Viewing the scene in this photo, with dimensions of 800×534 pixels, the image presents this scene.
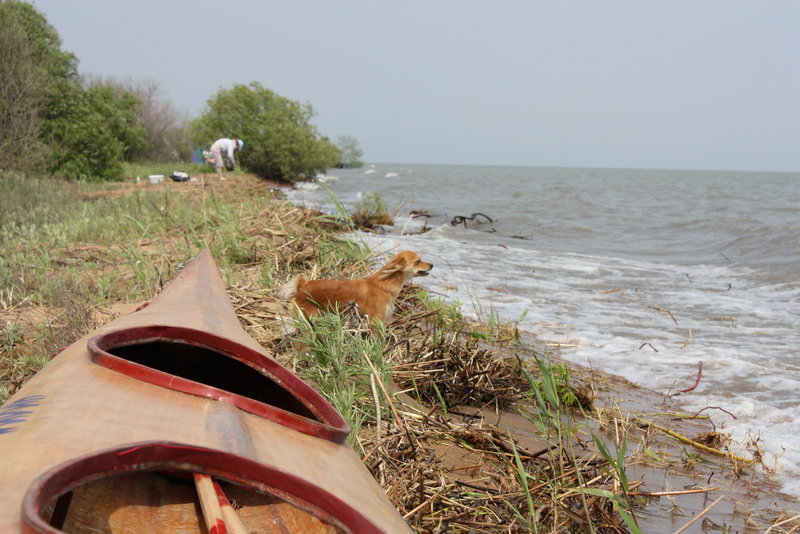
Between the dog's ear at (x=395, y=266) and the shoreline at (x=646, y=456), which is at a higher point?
the dog's ear at (x=395, y=266)

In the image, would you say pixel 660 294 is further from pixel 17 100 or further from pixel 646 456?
pixel 17 100

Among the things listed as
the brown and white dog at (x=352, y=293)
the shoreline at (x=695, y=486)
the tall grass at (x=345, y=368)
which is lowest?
the shoreline at (x=695, y=486)

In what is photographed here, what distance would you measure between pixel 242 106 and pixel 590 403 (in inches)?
1210

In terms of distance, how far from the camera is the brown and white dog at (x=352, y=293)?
5238mm

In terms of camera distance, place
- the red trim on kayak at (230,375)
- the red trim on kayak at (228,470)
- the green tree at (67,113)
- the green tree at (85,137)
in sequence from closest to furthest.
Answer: the red trim on kayak at (228,470) < the red trim on kayak at (230,375) < the green tree at (67,113) < the green tree at (85,137)

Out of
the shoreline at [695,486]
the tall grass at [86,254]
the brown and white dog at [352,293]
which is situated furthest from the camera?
the brown and white dog at [352,293]

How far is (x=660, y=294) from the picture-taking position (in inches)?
397

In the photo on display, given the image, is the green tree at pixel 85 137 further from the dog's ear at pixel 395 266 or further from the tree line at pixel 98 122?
the dog's ear at pixel 395 266

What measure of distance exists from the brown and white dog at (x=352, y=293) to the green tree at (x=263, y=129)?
26499mm

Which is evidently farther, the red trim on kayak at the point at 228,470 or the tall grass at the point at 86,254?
the tall grass at the point at 86,254

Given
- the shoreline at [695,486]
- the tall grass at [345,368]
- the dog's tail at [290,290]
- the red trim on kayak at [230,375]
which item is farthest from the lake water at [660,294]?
the red trim on kayak at [230,375]

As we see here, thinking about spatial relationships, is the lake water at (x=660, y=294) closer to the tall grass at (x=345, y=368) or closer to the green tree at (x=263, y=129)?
the tall grass at (x=345, y=368)

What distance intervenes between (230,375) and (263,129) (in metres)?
30.0

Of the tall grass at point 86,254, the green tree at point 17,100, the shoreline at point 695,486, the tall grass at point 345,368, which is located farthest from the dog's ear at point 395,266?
the green tree at point 17,100
